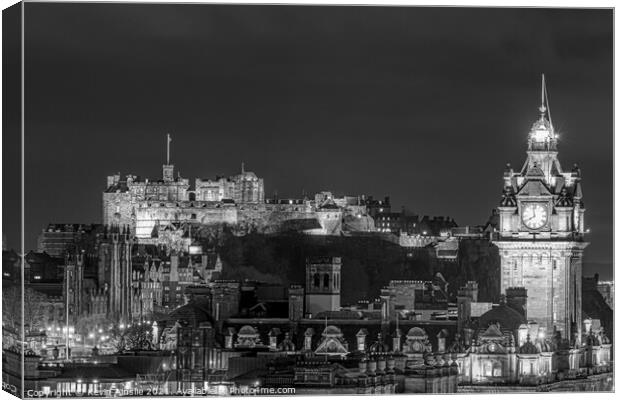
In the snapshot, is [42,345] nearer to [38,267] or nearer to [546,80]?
[38,267]

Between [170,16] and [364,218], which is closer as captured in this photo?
[170,16]

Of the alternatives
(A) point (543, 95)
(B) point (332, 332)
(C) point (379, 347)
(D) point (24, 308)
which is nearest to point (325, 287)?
(B) point (332, 332)

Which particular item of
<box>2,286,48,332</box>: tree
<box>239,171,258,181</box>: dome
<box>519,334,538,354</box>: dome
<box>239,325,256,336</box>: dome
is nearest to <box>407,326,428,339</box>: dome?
<box>519,334,538,354</box>: dome

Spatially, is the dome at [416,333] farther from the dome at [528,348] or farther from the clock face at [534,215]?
the clock face at [534,215]

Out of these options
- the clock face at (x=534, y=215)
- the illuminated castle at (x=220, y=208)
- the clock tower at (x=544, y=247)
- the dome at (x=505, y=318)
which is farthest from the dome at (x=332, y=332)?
the clock face at (x=534, y=215)

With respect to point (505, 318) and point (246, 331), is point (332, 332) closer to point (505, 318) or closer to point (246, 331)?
point (246, 331)

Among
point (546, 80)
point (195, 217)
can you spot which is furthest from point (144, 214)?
point (546, 80)
